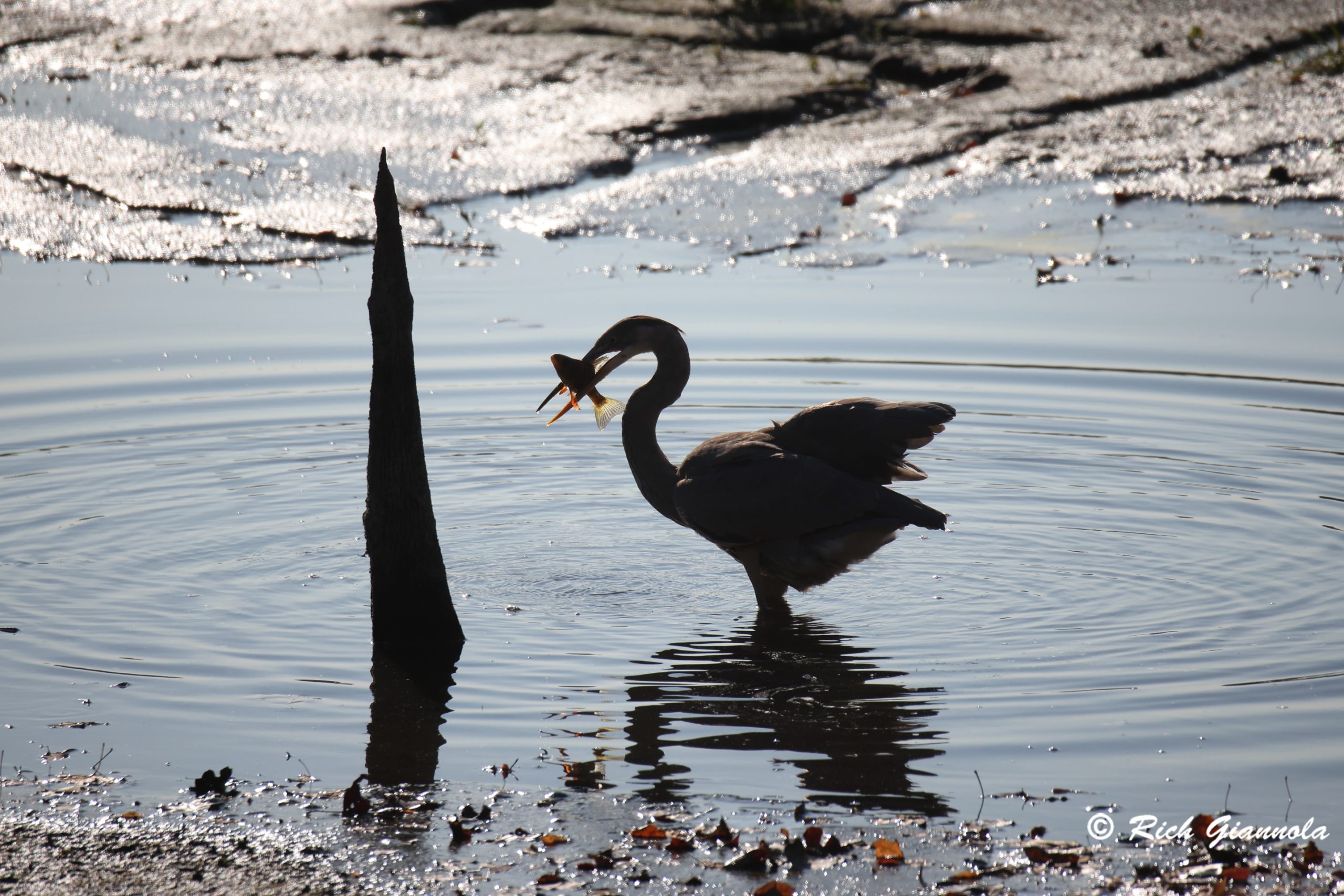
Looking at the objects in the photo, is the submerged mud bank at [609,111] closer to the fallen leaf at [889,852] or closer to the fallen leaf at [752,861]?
the fallen leaf at [889,852]

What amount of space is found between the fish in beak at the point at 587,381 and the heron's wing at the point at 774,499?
2.62ft

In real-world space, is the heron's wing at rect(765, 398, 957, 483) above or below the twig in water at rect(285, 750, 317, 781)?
above

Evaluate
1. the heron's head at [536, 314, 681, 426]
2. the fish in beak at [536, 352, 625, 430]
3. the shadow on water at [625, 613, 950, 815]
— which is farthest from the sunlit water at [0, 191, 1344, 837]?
the heron's head at [536, 314, 681, 426]

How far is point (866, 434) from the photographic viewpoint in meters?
7.41

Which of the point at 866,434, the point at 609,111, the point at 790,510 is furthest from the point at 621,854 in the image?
the point at 609,111

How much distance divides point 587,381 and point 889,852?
3.80 meters

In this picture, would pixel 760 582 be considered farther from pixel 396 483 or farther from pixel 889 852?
pixel 889 852

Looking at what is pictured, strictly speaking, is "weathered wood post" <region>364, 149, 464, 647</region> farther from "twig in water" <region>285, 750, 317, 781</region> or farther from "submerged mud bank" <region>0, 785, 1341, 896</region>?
"submerged mud bank" <region>0, 785, 1341, 896</region>

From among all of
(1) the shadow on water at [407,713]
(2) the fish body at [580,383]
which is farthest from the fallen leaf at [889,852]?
(2) the fish body at [580,383]

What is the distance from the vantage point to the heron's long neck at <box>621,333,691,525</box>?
7.89 metres

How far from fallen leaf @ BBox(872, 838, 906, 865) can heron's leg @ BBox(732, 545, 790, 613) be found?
9.43ft

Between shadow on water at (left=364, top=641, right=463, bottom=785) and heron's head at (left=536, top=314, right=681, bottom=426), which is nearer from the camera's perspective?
shadow on water at (left=364, top=641, right=463, bottom=785)

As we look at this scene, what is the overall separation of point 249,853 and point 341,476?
4.94 meters

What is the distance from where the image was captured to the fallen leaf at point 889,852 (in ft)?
15.0
